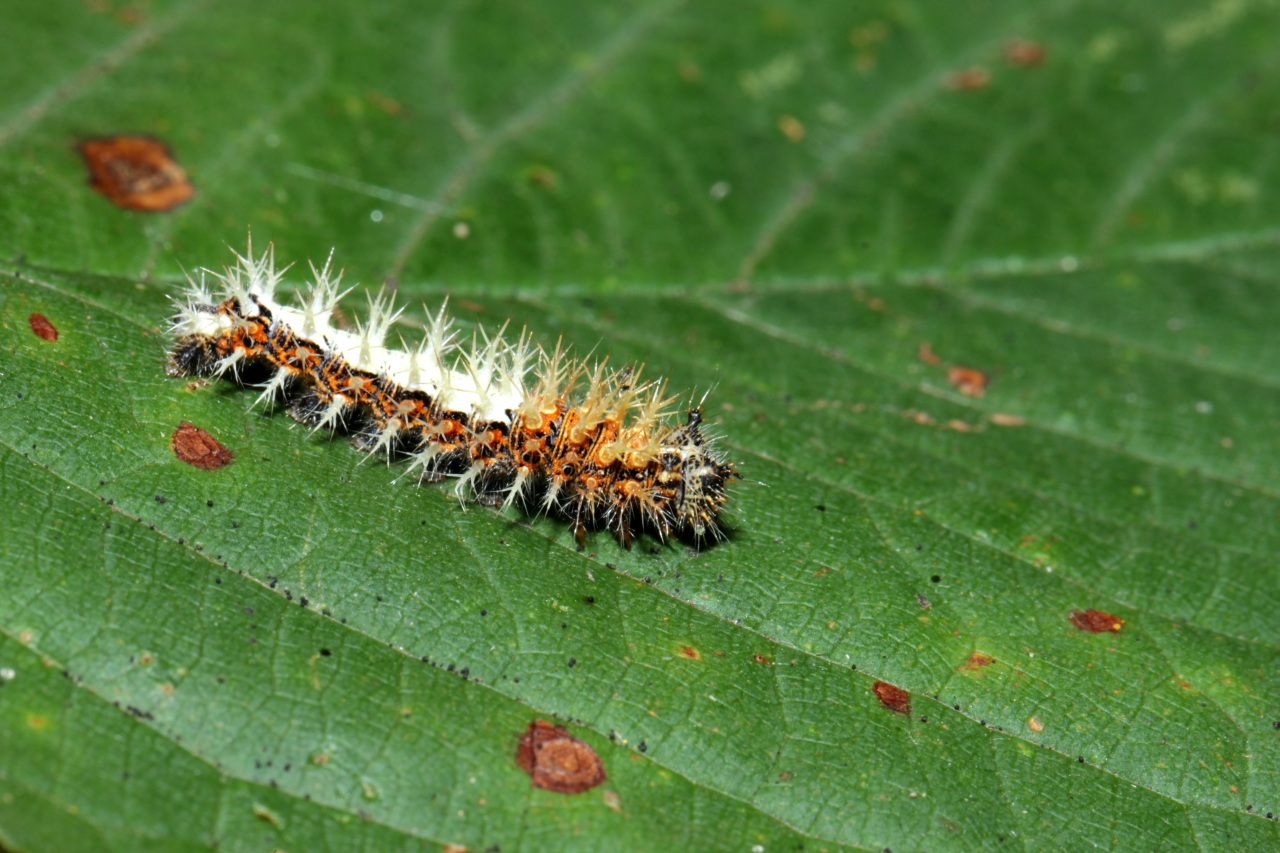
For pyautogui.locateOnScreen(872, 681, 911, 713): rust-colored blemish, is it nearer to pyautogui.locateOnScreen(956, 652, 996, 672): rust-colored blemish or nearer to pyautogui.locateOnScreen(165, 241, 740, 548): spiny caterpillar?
pyautogui.locateOnScreen(956, 652, 996, 672): rust-colored blemish

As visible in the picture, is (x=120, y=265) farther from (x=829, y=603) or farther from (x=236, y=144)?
(x=829, y=603)

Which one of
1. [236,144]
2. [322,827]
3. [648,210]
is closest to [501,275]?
[648,210]

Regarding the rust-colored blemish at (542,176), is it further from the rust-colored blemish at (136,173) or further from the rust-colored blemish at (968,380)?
the rust-colored blemish at (968,380)

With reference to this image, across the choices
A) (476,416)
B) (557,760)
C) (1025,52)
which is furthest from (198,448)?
(1025,52)

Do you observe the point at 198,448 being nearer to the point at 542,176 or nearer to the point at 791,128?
the point at 542,176

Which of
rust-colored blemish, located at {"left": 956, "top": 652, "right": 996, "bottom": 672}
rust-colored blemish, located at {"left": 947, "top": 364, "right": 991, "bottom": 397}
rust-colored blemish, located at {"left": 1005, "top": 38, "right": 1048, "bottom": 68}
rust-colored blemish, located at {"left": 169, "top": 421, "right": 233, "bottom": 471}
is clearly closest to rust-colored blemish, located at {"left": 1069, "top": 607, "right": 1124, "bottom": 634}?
rust-colored blemish, located at {"left": 956, "top": 652, "right": 996, "bottom": 672}

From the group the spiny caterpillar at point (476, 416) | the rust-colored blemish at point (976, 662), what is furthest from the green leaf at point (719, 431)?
the spiny caterpillar at point (476, 416)
